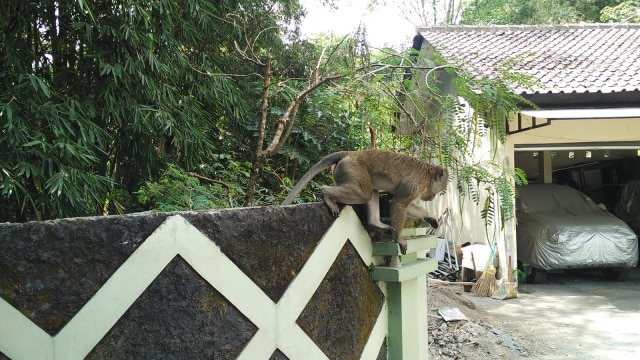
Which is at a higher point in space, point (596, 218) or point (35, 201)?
point (35, 201)

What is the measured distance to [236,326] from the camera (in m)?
1.84

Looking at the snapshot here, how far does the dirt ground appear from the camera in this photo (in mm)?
5770

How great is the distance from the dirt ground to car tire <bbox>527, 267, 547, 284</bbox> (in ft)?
1.06

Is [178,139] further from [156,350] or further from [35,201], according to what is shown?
[156,350]

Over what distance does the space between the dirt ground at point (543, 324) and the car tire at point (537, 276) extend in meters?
0.32

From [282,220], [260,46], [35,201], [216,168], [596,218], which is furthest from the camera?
[596,218]

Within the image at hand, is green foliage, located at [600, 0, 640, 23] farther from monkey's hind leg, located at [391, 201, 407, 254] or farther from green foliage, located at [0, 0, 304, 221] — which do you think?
monkey's hind leg, located at [391, 201, 407, 254]

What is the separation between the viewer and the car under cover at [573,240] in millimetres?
9344

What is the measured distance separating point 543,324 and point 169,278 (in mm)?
6799

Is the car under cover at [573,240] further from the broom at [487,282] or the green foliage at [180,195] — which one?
the green foliage at [180,195]

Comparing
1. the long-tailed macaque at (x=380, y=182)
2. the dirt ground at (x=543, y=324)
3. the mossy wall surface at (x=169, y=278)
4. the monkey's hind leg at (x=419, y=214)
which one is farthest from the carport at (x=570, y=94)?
the mossy wall surface at (x=169, y=278)

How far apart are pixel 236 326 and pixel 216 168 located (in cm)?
528

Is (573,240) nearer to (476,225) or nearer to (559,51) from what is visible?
(476,225)

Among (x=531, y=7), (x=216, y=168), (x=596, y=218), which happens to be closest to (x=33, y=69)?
(x=216, y=168)
